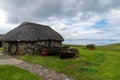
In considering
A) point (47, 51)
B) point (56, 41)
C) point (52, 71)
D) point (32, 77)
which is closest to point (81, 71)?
point (52, 71)

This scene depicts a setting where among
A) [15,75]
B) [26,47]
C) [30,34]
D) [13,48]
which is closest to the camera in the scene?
[15,75]

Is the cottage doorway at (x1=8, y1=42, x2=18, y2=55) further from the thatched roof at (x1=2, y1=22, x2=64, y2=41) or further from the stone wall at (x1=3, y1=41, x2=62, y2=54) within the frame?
the thatched roof at (x1=2, y1=22, x2=64, y2=41)

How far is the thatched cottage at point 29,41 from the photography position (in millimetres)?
37156

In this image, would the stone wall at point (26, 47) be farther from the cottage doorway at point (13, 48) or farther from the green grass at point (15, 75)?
the green grass at point (15, 75)

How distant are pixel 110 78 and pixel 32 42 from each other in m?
21.0

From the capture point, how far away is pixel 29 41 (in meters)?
37.2

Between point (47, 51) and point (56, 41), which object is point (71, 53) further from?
point (56, 41)

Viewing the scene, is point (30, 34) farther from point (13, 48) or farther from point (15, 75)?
point (15, 75)

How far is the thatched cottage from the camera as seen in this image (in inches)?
1463

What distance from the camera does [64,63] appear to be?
A: 26.6m

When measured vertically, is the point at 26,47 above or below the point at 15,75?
above

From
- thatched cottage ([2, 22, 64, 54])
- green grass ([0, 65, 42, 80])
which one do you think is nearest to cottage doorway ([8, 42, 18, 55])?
thatched cottage ([2, 22, 64, 54])

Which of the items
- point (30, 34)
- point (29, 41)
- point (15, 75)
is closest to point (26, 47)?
point (29, 41)

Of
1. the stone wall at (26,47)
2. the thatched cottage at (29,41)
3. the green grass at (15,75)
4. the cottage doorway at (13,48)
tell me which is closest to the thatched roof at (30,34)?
the thatched cottage at (29,41)
